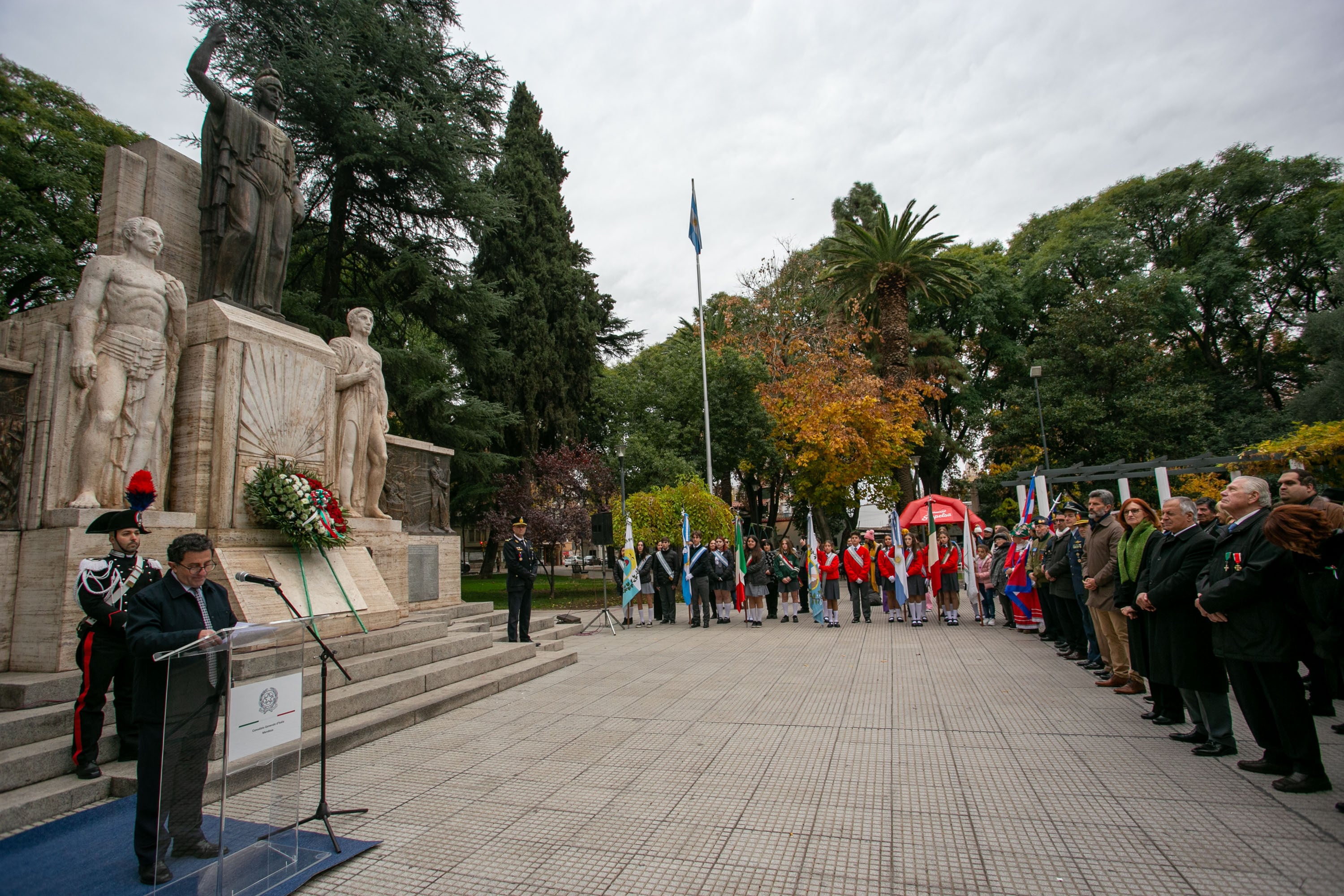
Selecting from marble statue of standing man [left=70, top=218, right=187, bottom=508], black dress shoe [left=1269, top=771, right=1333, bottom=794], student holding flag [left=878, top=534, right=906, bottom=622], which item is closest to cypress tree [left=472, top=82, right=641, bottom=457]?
student holding flag [left=878, top=534, right=906, bottom=622]

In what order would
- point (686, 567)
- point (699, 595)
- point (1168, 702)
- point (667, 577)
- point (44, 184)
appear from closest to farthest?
point (1168, 702) → point (699, 595) → point (686, 567) → point (667, 577) → point (44, 184)

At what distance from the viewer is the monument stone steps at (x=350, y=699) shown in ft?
13.0

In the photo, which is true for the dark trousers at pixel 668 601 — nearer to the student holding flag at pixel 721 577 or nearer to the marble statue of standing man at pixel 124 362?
the student holding flag at pixel 721 577

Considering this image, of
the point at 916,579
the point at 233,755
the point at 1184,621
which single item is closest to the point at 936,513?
the point at 916,579

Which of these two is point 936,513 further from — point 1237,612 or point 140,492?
point 140,492

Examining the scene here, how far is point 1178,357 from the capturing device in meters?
30.7

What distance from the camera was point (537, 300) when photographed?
27.8m

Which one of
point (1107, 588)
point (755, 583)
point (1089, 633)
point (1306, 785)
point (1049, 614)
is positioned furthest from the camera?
point (755, 583)

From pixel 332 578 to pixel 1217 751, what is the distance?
7.93m

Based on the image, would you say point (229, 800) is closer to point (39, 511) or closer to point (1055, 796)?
point (39, 511)

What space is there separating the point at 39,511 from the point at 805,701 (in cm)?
691

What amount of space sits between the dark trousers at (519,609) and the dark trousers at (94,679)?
4.92 m

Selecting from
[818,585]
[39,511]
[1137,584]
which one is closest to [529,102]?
[818,585]

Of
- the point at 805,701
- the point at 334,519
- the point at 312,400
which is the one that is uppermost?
the point at 312,400
